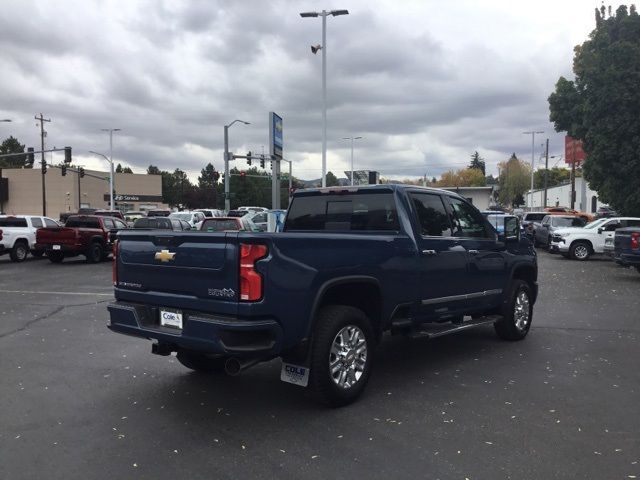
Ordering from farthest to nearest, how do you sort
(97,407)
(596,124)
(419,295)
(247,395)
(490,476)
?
(596,124) < (419,295) < (247,395) < (97,407) < (490,476)

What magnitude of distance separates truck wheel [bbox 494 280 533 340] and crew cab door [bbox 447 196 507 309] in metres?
0.30

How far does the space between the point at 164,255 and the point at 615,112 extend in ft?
82.5

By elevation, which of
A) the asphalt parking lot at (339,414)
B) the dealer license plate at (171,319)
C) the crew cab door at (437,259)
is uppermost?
the crew cab door at (437,259)

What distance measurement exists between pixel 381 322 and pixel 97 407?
273 cm

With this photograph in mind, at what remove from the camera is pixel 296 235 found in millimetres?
4551

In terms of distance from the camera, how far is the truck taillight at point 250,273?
4.28 meters

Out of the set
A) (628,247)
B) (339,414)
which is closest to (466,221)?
(339,414)

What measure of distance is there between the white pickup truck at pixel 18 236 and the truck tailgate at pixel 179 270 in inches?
740

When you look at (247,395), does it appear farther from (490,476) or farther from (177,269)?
(490,476)

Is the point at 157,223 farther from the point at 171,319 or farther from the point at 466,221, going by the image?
the point at 171,319

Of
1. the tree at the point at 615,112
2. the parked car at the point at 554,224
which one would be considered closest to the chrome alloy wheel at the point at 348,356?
the parked car at the point at 554,224

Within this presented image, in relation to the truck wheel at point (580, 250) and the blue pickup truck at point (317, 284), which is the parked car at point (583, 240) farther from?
the blue pickup truck at point (317, 284)

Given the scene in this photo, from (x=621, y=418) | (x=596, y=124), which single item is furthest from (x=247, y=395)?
(x=596, y=124)

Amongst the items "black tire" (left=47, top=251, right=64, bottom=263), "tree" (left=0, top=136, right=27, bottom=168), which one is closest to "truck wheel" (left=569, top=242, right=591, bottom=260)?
"black tire" (left=47, top=251, right=64, bottom=263)
